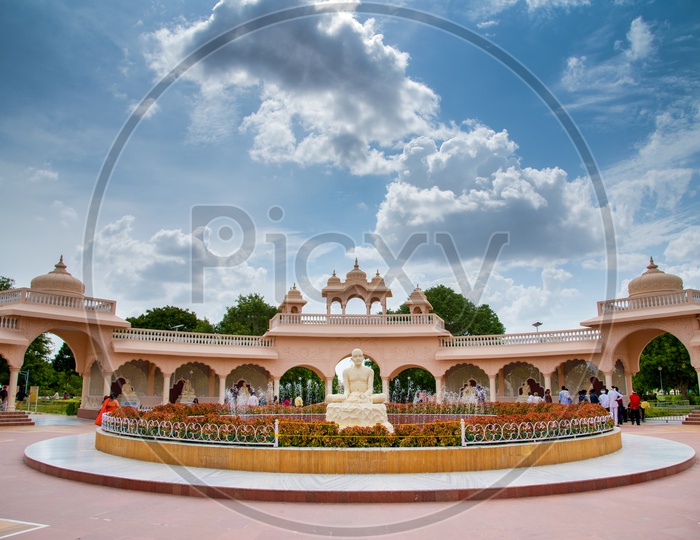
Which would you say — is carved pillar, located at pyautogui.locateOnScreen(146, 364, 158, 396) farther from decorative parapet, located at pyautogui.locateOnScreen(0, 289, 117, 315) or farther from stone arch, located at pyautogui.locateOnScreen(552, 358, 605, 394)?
stone arch, located at pyautogui.locateOnScreen(552, 358, 605, 394)

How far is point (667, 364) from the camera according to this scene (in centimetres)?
3247

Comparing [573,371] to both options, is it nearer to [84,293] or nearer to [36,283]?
[84,293]

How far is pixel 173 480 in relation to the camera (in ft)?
25.3

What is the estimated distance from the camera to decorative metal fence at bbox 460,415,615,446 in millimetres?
8844

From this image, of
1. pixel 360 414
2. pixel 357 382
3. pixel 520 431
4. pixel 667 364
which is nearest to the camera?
pixel 520 431

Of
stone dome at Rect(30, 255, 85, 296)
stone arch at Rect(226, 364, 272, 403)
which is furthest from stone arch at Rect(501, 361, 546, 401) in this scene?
stone dome at Rect(30, 255, 85, 296)

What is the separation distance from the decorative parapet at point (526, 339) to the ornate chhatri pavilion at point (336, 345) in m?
0.05

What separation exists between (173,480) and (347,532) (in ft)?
10.5

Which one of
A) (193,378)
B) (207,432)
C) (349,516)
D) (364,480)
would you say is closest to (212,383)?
(193,378)

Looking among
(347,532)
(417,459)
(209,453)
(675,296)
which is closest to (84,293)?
(209,453)

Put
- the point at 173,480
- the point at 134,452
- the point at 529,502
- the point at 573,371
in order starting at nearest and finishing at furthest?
1. the point at 529,502
2. the point at 173,480
3. the point at 134,452
4. the point at 573,371

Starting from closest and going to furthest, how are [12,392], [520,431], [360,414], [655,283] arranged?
1. [520,431]
2. [360,414]
3. [12,392]
4. [655,283]

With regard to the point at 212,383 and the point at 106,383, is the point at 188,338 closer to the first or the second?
the point at 212,383

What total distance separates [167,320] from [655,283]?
30877mm
